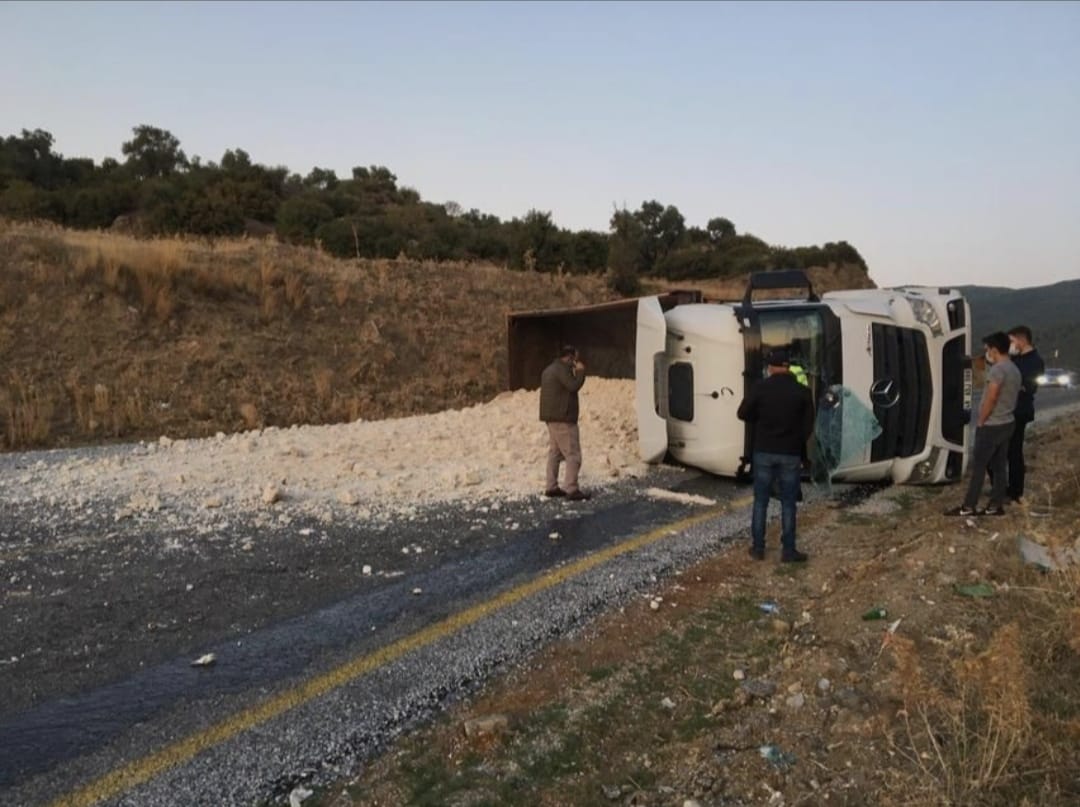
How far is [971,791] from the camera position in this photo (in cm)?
289

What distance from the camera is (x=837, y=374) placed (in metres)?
8.57

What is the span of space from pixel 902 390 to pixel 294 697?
7020 millimetres

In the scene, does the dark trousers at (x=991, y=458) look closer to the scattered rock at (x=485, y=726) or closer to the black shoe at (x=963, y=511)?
the black shoe at (x=963, y=511)

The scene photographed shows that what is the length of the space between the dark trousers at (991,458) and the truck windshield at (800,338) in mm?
1591

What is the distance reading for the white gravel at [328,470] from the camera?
797 centimetres

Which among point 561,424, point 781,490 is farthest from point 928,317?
point 561,424

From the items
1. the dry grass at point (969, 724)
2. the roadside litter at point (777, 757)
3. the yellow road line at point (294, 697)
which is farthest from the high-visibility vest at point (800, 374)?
the roadside litter at point (777, 757)

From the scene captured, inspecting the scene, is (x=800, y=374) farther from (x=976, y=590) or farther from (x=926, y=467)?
(x=976, y=590)

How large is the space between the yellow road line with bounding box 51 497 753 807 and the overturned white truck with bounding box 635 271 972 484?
3.28 m

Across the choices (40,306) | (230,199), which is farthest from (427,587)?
(230,199)

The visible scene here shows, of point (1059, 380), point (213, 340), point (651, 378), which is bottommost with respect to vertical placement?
point (1059, 380)

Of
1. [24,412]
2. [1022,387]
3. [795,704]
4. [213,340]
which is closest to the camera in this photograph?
[795,704]

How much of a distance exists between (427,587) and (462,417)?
7.76m

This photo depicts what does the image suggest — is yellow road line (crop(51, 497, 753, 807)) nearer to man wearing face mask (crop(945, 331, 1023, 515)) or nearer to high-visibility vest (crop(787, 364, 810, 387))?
high-visibility vest (crop(787, 364, 810, 387))
